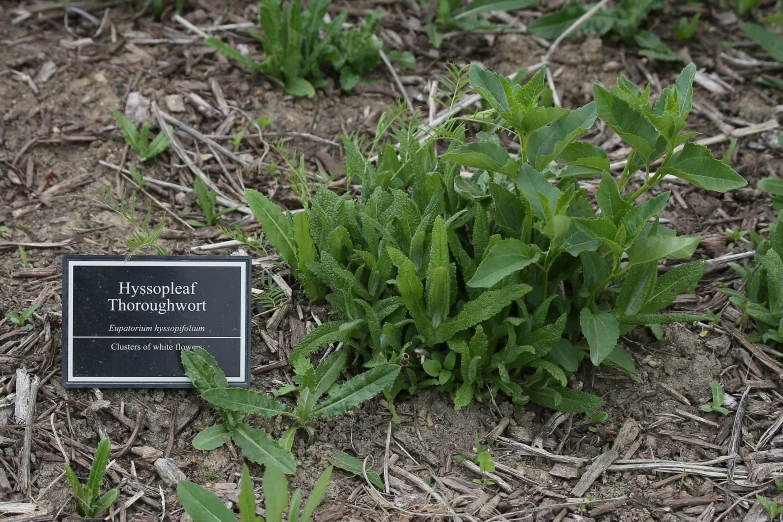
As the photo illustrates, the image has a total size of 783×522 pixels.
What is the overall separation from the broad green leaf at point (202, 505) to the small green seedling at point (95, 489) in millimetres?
246

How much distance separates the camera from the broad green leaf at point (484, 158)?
2047 mm

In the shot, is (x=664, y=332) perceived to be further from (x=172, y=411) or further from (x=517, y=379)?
(x=172, y=411)

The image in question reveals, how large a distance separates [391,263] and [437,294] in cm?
20

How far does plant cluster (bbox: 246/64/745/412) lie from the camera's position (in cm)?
206

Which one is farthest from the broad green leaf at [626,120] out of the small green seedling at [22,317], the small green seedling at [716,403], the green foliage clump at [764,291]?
the small green seedling at [22,317]

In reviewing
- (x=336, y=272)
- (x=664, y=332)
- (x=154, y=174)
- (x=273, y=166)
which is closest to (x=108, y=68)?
(x=154, y=174)

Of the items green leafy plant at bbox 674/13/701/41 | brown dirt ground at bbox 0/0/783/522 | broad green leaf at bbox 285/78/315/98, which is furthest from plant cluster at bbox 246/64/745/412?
green leafy plant at bbox 674/13/701/41

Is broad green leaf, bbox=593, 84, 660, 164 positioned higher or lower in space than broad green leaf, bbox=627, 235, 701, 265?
higher

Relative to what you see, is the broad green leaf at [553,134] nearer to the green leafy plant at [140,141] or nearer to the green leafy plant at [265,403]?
the green leafy plant at [265,403]

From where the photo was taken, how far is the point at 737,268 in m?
2.58

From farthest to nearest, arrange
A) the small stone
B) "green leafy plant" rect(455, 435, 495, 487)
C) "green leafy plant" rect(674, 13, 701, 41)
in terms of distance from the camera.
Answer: "green leafy plant" rect(674, 13, 701, 41), the small stone, "green leafy plant" rect(455, 435, 495, 487)

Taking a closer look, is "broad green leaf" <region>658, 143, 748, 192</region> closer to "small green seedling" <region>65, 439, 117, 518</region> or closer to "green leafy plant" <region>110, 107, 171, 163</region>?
"small green seedling" <region>65, 439, 117, 518</region>

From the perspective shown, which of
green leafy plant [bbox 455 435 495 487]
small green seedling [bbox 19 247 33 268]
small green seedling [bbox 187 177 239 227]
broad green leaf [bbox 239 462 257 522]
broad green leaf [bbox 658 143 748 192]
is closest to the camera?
broad green leaf [bbox 239 462 257 522]

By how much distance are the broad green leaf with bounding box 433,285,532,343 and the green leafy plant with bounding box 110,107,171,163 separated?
1399 mm
